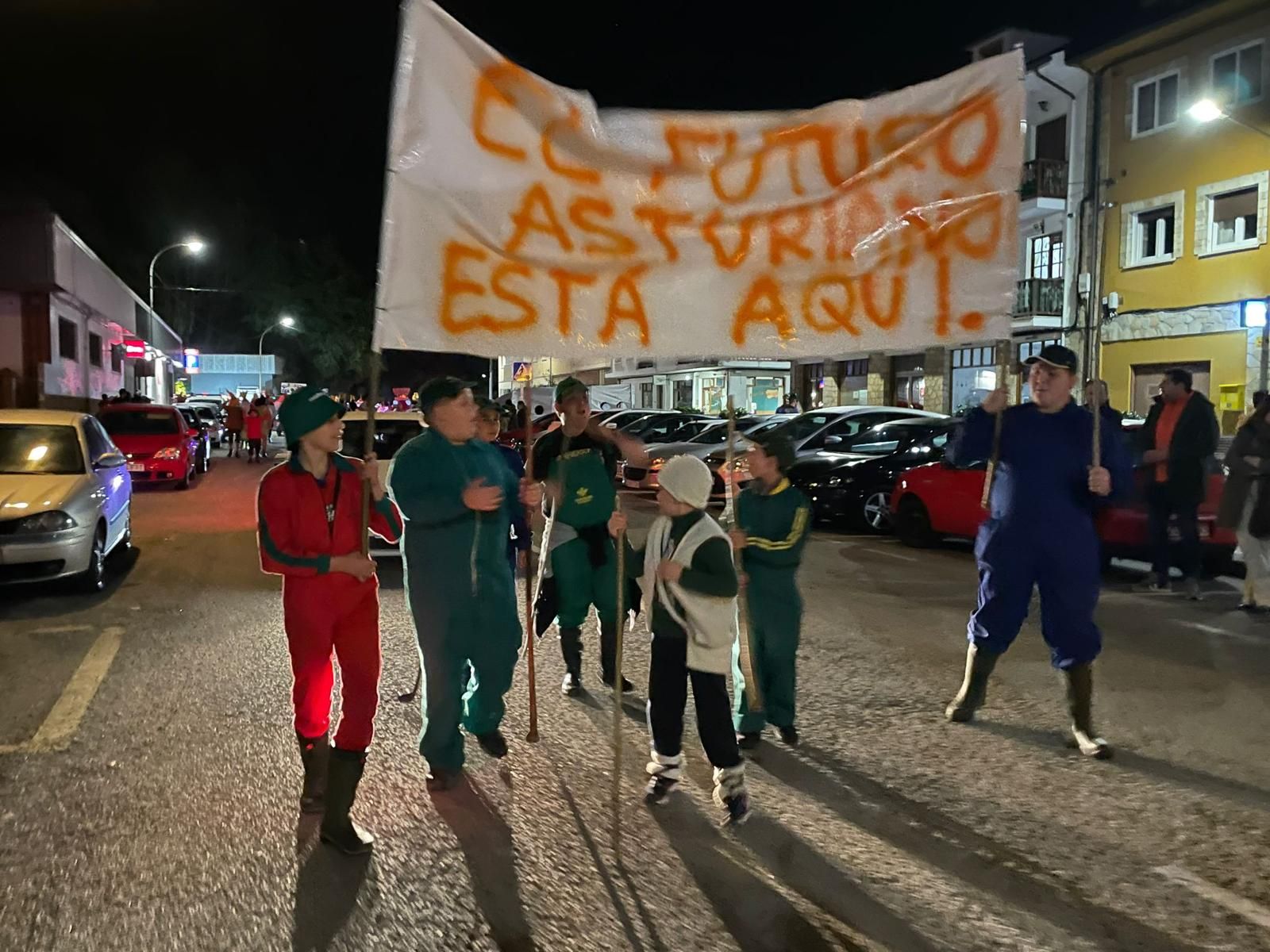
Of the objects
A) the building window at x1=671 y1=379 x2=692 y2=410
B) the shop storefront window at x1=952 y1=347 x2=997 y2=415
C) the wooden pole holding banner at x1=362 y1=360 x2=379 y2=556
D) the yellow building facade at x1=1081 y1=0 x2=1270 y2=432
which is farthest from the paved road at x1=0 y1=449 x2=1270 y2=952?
the building window at x1=671 y1=379 x2=692 y2=410

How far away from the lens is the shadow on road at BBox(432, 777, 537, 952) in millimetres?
3371

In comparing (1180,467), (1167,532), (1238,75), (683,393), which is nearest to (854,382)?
(683,393)

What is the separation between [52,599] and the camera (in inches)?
353

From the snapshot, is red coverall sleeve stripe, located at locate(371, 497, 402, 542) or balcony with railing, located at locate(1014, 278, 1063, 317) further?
balcony with railing, located at locate(1014, 278, 1063, 317)

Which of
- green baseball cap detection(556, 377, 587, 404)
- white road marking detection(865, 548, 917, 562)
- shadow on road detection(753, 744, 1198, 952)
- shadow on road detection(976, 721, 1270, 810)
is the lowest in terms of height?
shadow on road detection(753, 744, 1198, 952)

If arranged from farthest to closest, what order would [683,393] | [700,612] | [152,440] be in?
[683,393] → [152,440] → [700,612]

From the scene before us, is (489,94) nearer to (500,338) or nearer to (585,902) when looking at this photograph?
(500,338)

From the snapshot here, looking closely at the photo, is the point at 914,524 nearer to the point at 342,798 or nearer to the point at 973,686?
the point at 973,686

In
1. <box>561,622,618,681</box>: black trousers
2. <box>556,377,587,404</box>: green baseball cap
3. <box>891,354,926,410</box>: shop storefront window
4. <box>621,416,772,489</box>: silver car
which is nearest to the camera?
<box>556,377,587,404</box>: green baseball cap

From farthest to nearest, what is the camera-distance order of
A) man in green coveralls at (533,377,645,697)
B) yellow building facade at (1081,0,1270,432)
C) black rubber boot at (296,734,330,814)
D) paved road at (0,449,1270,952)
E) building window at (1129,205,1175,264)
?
building window at (1129,205,1175,264)
yellow building facade at (1081,0,1270,432)
man in green coveralls at (533,377,645,697)
black rubber boot at (296,734,330,814)
paved road at (0,449,1270,952)

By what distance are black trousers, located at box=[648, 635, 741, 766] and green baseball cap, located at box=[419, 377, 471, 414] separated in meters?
1.32

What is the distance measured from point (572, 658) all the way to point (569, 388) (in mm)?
1510

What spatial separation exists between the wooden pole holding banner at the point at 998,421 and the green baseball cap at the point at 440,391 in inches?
93.0

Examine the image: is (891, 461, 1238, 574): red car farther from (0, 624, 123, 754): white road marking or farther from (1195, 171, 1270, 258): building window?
(1195, 171, 1270, 258): building window
